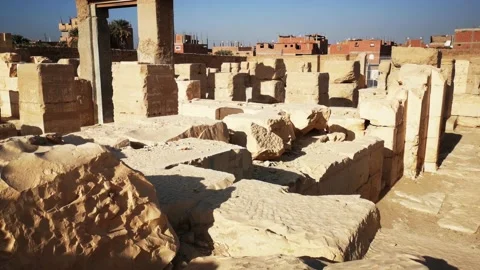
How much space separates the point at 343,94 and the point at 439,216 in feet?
23.2

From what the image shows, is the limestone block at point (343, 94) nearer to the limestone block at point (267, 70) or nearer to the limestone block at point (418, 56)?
the limestone block at point (267, 70)

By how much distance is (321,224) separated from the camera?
7.76 ft

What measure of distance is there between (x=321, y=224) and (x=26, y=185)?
1611 mm

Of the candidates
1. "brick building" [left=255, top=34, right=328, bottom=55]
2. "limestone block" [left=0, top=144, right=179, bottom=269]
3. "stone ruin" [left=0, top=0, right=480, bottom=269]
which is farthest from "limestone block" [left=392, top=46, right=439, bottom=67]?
"brick building" [left=255, top=34, right=328, bottom=55]

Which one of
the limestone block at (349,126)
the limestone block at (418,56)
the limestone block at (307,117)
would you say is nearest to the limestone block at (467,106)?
the limestone block at (418,56)

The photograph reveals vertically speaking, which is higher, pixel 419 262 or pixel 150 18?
pixel 150 18

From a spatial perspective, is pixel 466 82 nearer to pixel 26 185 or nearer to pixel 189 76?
pixel 189 76

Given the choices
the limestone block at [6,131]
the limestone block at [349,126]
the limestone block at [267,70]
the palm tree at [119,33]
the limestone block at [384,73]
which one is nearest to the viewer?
the limestone block at [6,131]

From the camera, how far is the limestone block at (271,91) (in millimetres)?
12570

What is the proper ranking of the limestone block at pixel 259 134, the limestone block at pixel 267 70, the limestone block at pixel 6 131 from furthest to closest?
the limestone block at pixel 267 70 → the limestone block at pixel 6 131 → the limestone block at pixel 259 134

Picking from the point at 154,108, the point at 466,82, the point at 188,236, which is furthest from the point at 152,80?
the point at 466,82

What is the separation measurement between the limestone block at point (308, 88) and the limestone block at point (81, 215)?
8447 millimetres

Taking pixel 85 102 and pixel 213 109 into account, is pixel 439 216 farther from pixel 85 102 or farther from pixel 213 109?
pixel 85 102

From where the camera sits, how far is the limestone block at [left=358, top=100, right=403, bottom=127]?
7453 millimetres
